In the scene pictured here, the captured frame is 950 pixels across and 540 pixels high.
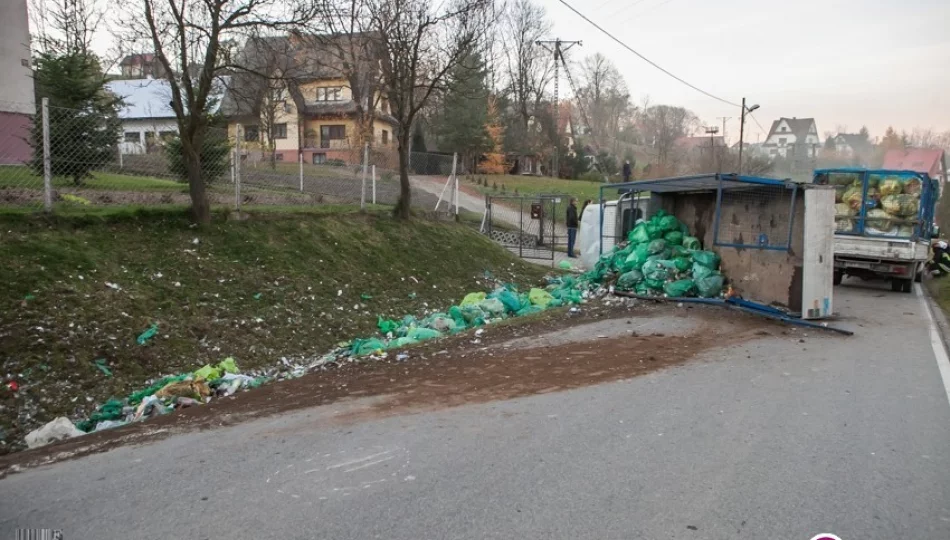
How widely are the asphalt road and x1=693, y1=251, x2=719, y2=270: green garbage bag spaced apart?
4.55 m

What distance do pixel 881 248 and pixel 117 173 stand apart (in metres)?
16.1

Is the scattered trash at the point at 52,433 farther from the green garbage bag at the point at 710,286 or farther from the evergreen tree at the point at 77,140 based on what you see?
the green garbage bag at the point at 710,286

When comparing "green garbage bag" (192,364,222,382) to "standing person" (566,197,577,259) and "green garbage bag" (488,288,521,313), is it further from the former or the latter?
"standing person" (566,197,577,259)

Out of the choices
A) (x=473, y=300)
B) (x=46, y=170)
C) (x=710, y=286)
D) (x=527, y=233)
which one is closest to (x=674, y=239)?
(x=710, y=286)

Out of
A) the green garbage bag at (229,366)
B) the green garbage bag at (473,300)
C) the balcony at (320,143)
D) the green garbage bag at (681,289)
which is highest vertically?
the balcony at (320,143)

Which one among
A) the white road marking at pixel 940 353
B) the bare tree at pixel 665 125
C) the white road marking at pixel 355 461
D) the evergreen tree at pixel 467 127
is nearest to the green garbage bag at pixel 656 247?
the white road marking at pixel 940 353

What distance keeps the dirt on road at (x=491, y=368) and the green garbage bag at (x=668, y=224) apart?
84.0 inches

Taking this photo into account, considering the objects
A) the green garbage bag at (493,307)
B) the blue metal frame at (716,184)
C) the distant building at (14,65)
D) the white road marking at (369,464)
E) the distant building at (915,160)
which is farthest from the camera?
the distant building at (915,160)

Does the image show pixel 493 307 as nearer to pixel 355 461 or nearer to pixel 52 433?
pixel 355 461

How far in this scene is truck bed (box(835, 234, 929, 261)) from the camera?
1327 centimetres

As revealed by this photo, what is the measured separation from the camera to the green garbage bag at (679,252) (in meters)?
11.0

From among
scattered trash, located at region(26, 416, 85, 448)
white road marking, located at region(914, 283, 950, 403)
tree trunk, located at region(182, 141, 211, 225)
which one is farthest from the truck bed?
scattered trash, located at region(26, 416, 85, 448)

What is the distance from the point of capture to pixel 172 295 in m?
8.72

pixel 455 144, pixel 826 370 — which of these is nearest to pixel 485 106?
pixel 455 144
